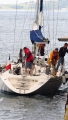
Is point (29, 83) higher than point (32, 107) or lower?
higher

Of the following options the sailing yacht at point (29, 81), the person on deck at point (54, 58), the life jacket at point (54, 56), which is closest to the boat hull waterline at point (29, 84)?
the sailing yacht at point (29, 81)

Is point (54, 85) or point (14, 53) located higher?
point (54, 85)

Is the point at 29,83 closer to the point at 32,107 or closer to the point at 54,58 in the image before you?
the point at 54,58

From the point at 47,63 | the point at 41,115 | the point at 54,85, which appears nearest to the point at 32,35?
the point at 47,63

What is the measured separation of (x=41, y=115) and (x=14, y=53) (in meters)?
30.0

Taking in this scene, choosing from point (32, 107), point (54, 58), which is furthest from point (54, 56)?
point (32, 107)

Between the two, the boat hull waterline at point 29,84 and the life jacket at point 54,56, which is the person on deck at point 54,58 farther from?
the boat hull waterline at point 29,84

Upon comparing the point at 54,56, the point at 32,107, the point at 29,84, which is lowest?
the point at 32,107

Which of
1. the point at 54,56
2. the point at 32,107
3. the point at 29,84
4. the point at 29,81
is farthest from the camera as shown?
the point at 54,56

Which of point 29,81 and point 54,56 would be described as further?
point 54,56

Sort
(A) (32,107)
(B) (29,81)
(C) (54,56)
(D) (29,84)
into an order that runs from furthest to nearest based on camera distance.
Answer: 1. (C) (54,56)
2. (B) (29,81)
3. (D) (29,84)
4. (A) (32,107)

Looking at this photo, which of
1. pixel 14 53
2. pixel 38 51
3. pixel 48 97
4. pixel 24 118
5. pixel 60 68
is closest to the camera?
pixel 24 118

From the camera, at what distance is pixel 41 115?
27500 mm

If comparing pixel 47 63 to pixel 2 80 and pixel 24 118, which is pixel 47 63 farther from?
pixel 24 118
